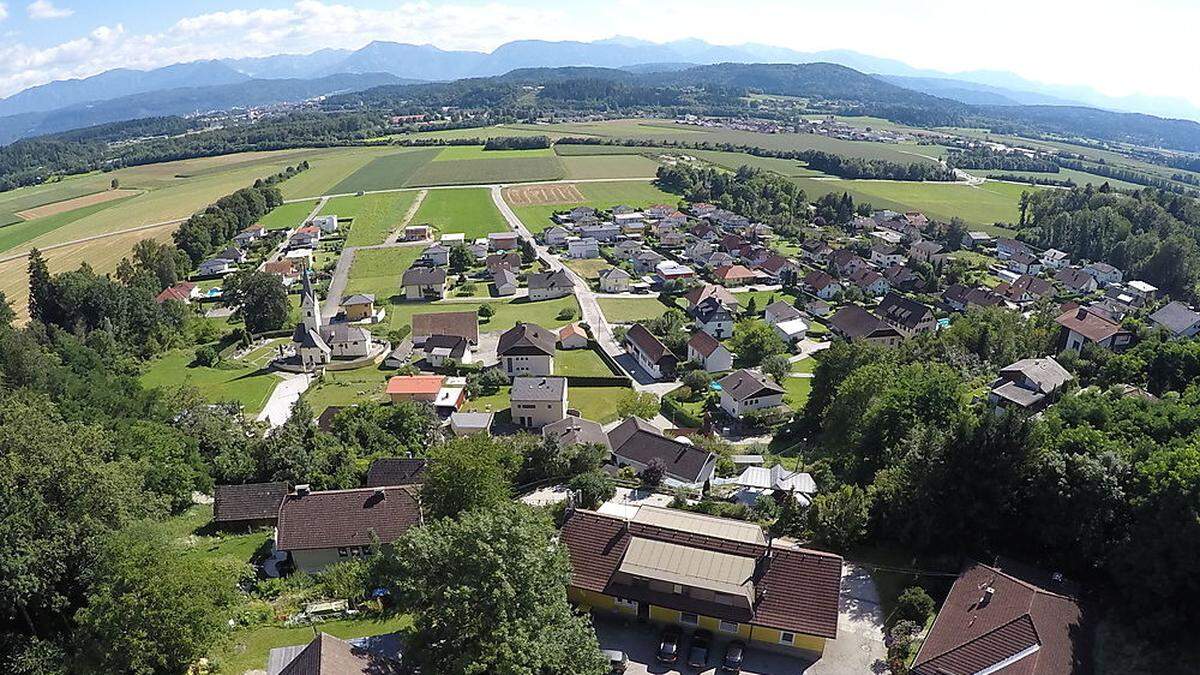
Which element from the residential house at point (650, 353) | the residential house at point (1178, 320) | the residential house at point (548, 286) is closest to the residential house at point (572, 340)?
the residential house at point (650, 353)

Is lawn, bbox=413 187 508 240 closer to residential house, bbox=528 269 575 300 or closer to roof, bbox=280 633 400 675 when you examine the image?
residential house, bbox=528 269 575 300

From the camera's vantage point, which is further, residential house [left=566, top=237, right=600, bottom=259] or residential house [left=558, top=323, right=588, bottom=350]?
residential house [left=566, top=237, right=600, bottom=259]

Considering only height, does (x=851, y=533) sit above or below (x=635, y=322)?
above

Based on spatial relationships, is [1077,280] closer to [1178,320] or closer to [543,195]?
[1178,320]

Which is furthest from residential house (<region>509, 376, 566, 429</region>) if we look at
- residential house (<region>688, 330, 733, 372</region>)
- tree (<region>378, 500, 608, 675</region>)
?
tree (<region>378, 500, 608, 675</region>)

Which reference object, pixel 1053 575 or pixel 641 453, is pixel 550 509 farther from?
pixel 1053 575

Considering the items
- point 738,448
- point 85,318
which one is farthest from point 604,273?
point 85,318

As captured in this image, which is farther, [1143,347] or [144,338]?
[144,338]
